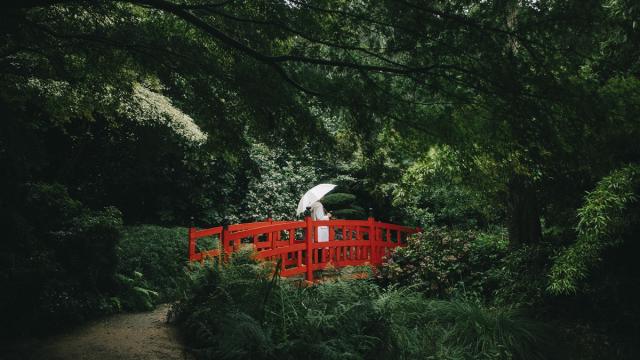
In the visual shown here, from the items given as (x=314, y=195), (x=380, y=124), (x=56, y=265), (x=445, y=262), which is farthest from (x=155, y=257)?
(x=380, y=124)

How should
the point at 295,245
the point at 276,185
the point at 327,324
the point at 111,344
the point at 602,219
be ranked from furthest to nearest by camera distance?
1. the point at 276,185
2. the point at 295,245
3. the point at 602,219
4. the point at 111,344
5. the point at 327,324

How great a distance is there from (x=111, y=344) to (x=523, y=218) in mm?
6125

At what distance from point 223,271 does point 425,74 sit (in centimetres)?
325

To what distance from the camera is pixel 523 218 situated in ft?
24.2

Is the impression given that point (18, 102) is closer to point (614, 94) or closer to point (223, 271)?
point (223, 271)

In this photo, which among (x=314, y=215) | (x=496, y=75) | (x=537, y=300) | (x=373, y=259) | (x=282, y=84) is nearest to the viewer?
(x=496, y=75)

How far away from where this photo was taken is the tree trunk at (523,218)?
7.24 meters

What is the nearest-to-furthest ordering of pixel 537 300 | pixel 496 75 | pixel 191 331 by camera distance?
1. pixel 496 75
2. pixel 191 331
3. pixel 537 300

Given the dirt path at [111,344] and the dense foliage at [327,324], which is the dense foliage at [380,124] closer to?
the dense foliage at [327,324]

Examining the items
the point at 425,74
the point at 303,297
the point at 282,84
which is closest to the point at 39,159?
the point at 282,84

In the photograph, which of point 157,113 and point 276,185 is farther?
point 276,185

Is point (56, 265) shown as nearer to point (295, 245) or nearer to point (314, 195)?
point (295, 245)

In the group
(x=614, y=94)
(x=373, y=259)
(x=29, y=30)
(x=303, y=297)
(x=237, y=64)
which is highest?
(x=29, y=30)

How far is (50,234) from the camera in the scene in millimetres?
5586
